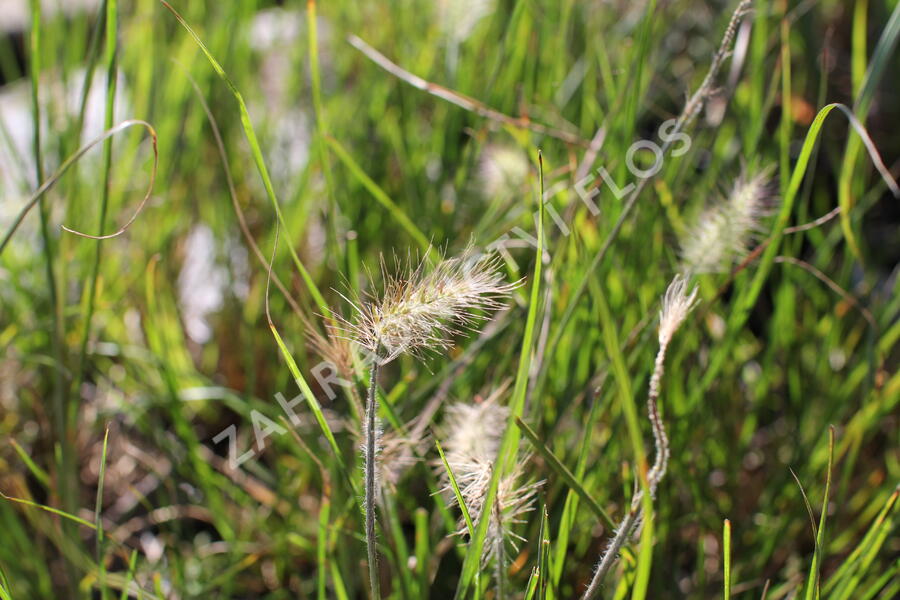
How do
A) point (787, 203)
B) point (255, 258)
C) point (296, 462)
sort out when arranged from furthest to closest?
point (255, 258) → point (296, 462) → point (787, 203)

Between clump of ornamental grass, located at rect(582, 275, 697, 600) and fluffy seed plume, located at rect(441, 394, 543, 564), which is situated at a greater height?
clump of ornamental grass, located at rect(582, 275, 697, 600)

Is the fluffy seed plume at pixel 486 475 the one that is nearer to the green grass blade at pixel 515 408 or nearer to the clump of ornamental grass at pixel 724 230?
the green grass blade at pixel 515 408

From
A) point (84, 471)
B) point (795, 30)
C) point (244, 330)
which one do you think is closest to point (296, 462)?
point (244, 330)

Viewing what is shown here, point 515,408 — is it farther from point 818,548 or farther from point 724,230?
point 724,230

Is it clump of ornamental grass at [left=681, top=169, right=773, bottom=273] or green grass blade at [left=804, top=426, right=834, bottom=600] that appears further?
clump of ornamental grass at [left=681, top=169, right=773, bottom=273]

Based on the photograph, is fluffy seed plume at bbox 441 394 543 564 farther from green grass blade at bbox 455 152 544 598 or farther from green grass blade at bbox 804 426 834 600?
green grass blade at bbox 804 426 834 600

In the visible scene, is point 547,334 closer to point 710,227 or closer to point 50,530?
point 710,227

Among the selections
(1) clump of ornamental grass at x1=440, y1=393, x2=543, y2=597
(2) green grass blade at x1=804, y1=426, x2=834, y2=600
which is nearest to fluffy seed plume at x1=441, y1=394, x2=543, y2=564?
(1) clump of ornamental grass at x1=440, y1=393, x2=543, y2=597

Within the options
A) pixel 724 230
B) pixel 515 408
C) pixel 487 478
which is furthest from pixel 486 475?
pixel 724 230

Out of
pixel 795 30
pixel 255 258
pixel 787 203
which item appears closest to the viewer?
pixel 787 203
